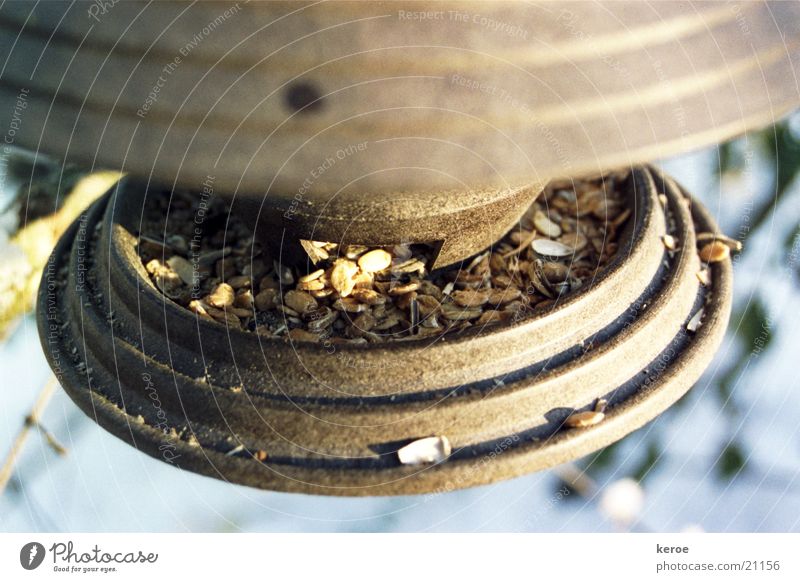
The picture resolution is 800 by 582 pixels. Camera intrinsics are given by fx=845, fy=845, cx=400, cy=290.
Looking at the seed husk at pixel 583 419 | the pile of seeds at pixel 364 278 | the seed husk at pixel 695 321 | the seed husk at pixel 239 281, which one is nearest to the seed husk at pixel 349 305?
the pile of seeds at pixel 364 278

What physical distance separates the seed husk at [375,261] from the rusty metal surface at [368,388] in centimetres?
13

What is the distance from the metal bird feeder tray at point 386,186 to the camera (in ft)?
1.61

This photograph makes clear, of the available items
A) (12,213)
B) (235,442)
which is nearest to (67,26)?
(235,442)

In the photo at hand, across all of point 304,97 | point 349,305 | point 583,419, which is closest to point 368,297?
point 349,305

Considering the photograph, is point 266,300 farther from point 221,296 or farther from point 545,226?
point 545,226

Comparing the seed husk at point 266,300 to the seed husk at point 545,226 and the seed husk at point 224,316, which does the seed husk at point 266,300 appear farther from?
the seed husk at point 545,226

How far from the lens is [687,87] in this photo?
1.70ft

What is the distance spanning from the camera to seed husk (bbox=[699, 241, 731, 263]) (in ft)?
2.99

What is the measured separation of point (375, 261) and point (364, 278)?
0.8 inches

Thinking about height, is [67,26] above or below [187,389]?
above

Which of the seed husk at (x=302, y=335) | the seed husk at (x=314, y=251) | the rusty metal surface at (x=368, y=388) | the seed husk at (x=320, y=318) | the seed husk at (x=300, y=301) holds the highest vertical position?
the seed husk at (x=314, y=251)

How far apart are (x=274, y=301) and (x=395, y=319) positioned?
12 cm

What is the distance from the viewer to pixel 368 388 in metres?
0.70

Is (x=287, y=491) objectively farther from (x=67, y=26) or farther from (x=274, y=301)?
(x=67, y=26)
